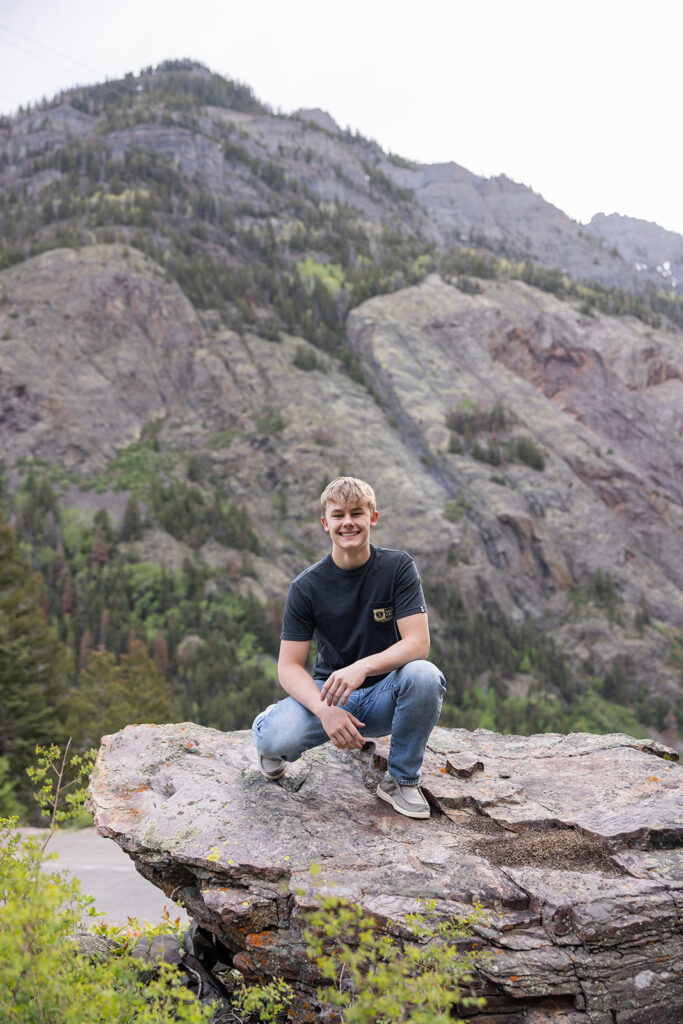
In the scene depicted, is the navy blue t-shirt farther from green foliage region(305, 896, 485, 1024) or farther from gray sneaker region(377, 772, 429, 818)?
green foliage region(305, 896, 485, 1024)

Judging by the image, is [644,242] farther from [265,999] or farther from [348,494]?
[265,999]

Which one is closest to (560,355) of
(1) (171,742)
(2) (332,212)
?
(2) (332,212)

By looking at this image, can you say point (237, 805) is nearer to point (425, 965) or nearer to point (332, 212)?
point (425, 965)

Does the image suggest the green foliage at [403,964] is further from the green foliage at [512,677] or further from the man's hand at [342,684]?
the green foliage at [512,677]

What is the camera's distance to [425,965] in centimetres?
286

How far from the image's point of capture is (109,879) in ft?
27.3

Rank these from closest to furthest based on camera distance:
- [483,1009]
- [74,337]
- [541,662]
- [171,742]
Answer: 1. [483,1009]
2. [171,742]
3. [541,662]
4. [74,337]

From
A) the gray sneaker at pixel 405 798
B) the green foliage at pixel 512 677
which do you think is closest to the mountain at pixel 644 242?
the green foliage at pixel 512 677

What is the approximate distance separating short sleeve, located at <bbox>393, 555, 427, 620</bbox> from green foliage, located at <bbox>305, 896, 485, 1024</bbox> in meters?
1.66

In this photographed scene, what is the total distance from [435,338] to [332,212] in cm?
4429

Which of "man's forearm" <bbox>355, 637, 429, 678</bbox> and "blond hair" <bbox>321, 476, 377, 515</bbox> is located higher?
"blond hair" <bbox>321, 476, 377, 515</bbox>

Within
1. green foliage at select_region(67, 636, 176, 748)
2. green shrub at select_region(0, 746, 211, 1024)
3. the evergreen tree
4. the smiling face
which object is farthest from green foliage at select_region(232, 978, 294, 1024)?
green foliage at select_region(67, 636, 176, 748)

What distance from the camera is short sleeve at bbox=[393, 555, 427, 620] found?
13.7 ft

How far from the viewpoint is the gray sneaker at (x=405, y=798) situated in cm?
427
